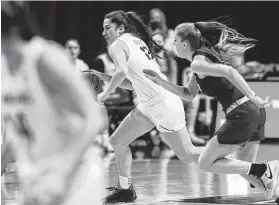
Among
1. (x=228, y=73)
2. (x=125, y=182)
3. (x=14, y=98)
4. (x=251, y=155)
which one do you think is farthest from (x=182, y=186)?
(x=14, y=98)

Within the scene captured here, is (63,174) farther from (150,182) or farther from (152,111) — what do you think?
(150,182)

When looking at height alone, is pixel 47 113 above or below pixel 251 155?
above

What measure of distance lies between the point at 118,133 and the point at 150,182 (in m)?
1.75

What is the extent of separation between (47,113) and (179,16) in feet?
40.0

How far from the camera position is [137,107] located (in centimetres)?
665

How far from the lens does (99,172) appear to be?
9.29 metres

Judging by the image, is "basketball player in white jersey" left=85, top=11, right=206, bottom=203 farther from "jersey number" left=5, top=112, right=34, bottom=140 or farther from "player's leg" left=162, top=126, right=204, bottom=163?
"jersey number" left=5, top=112, right=34, bottom=140

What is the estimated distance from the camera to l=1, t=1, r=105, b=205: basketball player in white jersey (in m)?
2.46

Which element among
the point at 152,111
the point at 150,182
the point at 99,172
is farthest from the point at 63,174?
the point at 99,172

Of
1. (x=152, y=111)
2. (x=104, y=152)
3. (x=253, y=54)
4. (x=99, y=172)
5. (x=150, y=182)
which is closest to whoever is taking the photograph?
(x=152, y=111)

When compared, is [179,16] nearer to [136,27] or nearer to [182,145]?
[136,27]

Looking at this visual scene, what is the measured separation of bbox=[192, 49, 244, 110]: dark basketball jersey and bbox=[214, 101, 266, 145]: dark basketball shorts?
0.10m

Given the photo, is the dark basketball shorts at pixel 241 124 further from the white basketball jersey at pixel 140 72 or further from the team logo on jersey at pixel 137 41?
the team logo on jersey at pixel 137 41

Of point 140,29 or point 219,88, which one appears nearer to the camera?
point 219,88
